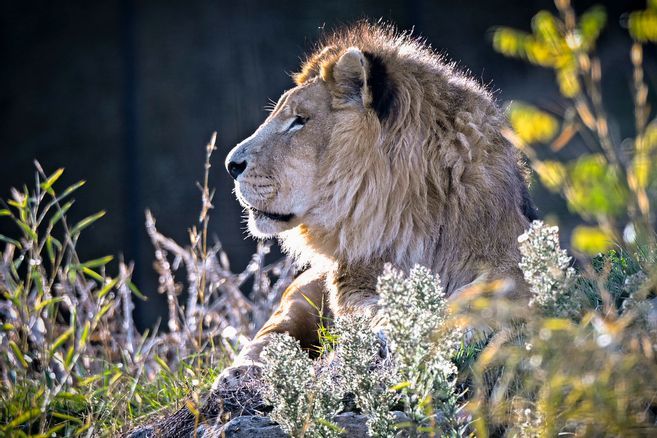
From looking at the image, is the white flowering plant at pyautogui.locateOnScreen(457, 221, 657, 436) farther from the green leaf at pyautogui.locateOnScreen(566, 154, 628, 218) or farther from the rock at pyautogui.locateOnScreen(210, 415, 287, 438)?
the rock at pyautogui.locateOnScreen(210, 415, 287, 438)

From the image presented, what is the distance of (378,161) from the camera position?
358 centimetres

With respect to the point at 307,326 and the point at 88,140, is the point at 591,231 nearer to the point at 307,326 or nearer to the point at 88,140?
the point at 307,326

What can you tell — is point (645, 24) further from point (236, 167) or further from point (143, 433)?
point (143, 433)

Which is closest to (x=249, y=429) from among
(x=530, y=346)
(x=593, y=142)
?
(x=530, y=346)

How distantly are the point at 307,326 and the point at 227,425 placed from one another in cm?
132

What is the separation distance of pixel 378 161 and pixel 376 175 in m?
0.05

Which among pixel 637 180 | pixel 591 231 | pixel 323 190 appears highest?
pixel 637 180

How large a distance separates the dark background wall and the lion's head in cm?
339

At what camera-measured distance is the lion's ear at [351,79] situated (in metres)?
3.53

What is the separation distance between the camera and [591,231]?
2576 mm

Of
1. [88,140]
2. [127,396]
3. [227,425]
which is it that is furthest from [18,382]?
[88,140]

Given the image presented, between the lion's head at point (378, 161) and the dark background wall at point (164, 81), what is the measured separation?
11.1ft

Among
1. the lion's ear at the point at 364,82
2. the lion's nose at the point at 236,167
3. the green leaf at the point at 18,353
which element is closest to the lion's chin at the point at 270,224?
the lion's nose at the point at 236,167

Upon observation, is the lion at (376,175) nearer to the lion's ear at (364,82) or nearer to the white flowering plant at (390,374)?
the lion's ear at (364,82)
